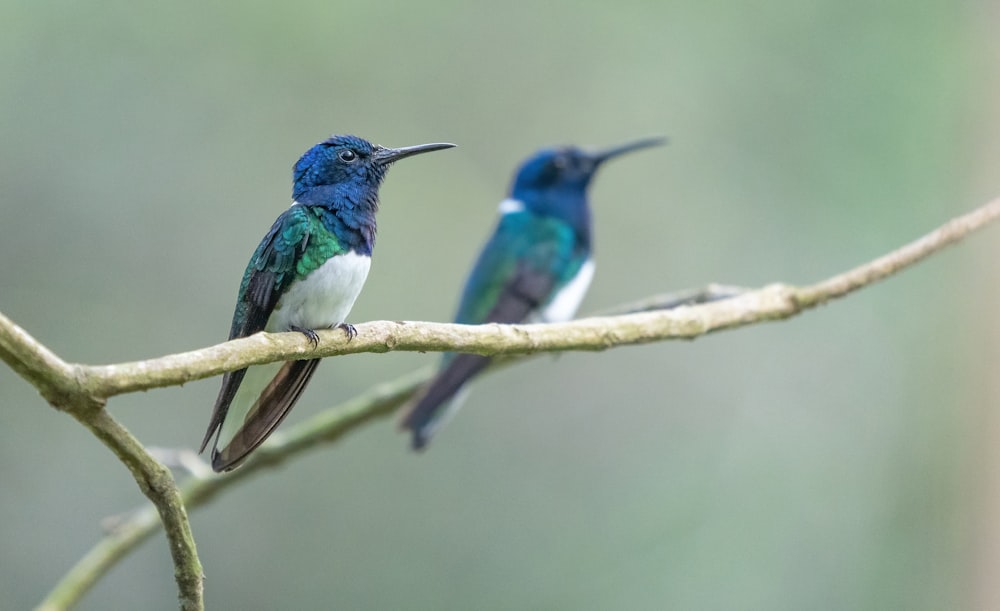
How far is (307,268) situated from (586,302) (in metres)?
5.07

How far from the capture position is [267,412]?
227 centimetres

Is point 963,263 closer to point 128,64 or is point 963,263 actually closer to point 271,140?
point 271,140

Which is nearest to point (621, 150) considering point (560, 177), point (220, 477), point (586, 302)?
point (560, 177)

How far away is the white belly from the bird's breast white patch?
2813mm

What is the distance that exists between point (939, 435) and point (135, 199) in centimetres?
510

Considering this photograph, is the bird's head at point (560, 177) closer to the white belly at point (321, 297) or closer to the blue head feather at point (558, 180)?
the blue head feather at point (558, 180)

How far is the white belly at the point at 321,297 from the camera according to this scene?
2.34 metres

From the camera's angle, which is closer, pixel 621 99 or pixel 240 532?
pixel 240 532

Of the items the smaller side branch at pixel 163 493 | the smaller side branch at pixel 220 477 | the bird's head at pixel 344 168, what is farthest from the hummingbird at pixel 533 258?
the smaller side branch at pixel 163 493

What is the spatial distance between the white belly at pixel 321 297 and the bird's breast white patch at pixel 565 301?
2.81 m

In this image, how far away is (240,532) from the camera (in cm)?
584

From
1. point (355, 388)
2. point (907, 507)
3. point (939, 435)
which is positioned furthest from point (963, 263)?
point (355, 388)

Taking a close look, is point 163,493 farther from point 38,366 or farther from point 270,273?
point 270,273

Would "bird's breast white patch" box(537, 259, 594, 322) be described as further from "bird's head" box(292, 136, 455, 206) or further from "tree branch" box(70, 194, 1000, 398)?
"bird's head" box(292, 136, 455, 206)
